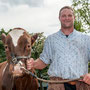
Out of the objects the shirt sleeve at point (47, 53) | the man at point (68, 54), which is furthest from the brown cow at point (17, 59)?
the man at point (68, 54)

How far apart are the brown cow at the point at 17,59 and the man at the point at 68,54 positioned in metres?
0.94

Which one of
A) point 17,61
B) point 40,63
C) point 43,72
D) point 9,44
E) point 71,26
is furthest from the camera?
point 43,72

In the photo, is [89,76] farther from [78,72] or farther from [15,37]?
[15,37]

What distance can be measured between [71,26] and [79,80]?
1226mm

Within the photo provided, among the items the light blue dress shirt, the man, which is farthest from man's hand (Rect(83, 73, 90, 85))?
the light blue dress shirt

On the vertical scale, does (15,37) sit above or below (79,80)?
above

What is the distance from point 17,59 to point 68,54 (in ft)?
5.34

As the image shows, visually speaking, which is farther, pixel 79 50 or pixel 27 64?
pixel 27 64

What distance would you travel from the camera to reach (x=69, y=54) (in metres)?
4.33

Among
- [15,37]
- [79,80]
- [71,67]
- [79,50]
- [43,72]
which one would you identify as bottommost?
[43,72]

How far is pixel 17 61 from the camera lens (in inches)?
209

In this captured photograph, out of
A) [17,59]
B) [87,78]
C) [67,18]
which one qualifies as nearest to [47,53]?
[67,18]

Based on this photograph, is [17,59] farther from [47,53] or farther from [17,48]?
[47,53]

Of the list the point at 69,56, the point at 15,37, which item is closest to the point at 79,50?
the point at 69,56
